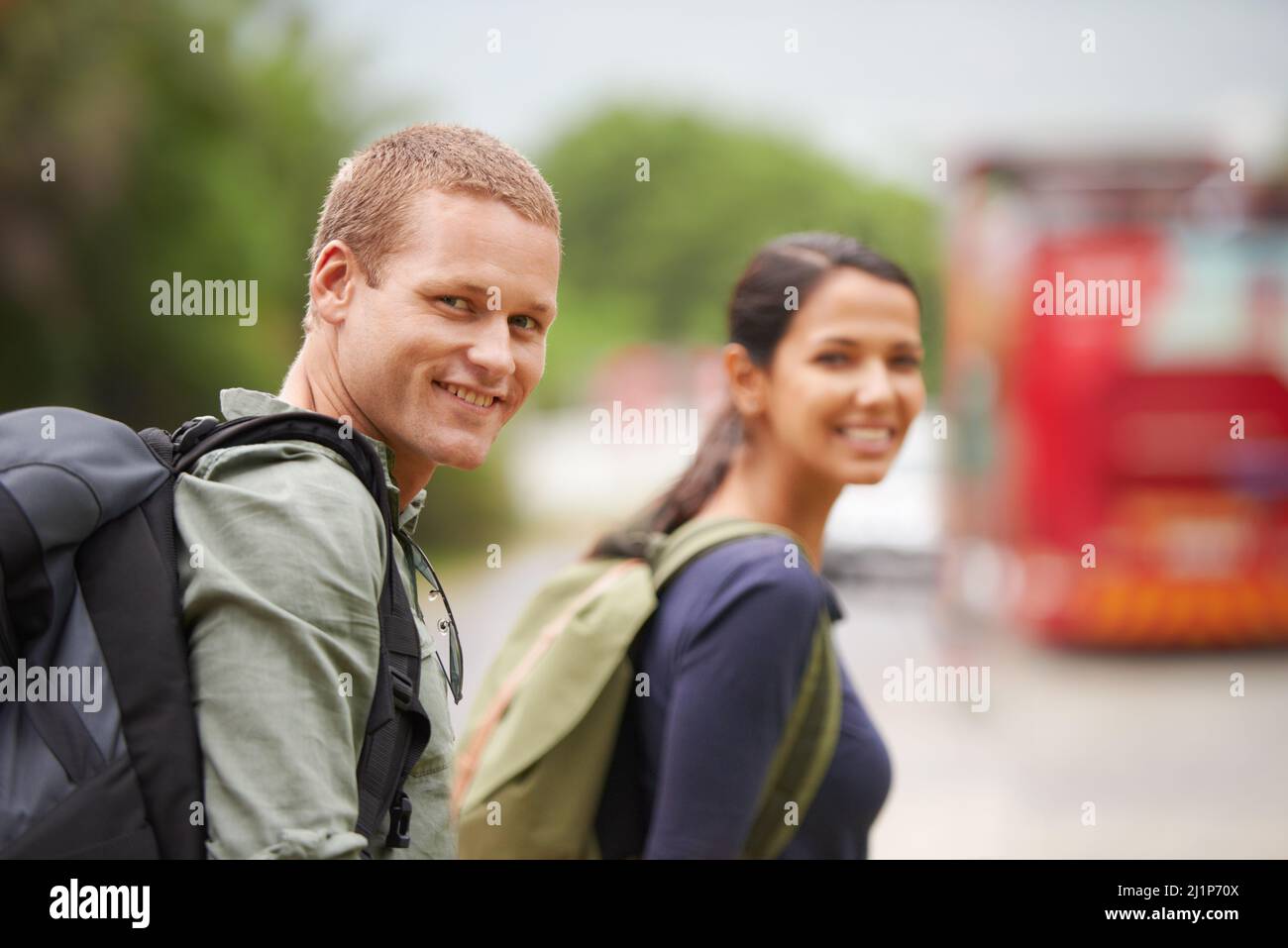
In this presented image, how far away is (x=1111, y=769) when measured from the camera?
8.52 m

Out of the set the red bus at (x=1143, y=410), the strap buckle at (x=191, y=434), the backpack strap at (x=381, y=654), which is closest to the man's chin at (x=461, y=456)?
the backpack strap at (x=381, y=654)

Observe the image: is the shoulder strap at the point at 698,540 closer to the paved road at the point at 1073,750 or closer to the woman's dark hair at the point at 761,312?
the woman's dark hair at the point at 761,312

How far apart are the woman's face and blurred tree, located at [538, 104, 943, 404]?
133ft

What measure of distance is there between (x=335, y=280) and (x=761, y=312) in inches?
48.7

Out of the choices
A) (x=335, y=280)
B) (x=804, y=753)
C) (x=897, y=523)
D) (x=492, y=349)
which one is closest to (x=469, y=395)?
(x=492, y=349)

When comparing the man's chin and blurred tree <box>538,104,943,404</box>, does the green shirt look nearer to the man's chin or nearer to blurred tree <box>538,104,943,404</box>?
the man's chin

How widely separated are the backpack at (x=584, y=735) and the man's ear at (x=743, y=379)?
0.32 metres

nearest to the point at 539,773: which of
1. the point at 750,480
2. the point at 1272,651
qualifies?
the point at 750,480

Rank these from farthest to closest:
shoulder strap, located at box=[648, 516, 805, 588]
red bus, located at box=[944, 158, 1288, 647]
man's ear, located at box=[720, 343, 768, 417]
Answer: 1. red bus, located at box=[944, 158, 1288, 647]
2. man's ear, located at box=[720, 343, 768, 417]
3. shoulder strap, located at box=[648, 516, 805, 588]

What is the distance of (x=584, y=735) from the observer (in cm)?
223

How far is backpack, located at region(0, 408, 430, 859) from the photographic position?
1209mm

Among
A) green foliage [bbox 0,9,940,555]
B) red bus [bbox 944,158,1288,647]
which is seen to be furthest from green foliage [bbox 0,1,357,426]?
red bus [bbox 944,158,1288,647]

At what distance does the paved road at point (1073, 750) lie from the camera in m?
7.16
